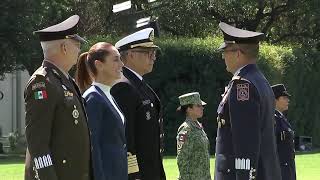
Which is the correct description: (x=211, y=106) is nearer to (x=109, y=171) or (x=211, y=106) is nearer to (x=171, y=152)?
(x=171, y=152)

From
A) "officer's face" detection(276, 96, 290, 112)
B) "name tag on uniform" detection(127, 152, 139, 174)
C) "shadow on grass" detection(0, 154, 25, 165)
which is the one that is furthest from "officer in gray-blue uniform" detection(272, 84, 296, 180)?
"shadow on grass" detection(0, 154, 25, 165)

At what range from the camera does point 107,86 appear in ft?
17.9

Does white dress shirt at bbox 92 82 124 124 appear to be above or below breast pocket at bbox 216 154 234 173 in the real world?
above

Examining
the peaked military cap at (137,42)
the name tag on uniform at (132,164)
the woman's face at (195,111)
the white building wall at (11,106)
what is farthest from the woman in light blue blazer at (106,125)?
→ the white building wall at (11,106)

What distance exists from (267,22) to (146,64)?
102 feet

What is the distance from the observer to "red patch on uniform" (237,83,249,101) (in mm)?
5566

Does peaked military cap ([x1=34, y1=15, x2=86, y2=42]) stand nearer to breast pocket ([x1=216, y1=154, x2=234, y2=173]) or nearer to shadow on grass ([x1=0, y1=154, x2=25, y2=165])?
breast pocket ([x1=216, y1=154, x2=234, y2=173])

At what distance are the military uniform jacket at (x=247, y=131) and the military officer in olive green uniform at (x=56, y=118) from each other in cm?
118

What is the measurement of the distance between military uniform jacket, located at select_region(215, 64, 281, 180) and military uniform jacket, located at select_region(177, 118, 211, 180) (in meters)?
3.38

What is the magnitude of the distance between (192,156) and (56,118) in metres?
4.60

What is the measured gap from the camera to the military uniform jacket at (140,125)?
5.68 meters

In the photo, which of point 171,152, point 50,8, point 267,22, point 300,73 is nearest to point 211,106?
point 171,152

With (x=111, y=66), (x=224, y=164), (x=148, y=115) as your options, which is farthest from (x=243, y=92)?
(x=111, y=66)

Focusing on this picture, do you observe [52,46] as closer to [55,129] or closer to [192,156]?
[55,129]
